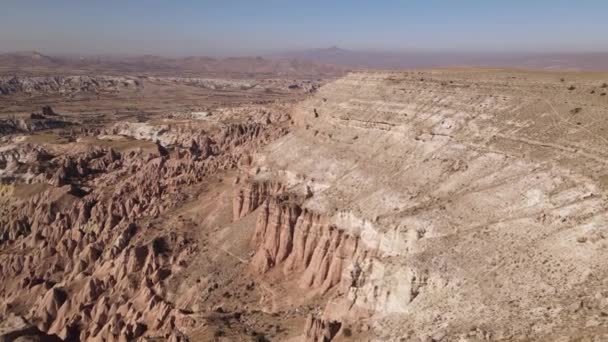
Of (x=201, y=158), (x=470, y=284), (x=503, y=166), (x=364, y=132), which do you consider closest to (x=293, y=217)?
(x=364, y=132)

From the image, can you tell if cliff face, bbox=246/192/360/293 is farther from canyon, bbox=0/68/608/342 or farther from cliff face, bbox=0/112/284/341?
cliff face, bbox=0/112/284/341

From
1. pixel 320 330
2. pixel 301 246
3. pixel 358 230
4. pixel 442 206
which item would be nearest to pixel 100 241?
pixel 301 246

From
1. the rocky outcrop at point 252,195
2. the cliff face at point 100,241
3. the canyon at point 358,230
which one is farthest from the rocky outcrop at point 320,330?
the rocky outcrop at point 252,195

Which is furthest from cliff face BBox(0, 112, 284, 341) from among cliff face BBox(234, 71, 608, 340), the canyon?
cliff face BBox(234, 71, 608, 340)

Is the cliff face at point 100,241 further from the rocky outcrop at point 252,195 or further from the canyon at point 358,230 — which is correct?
the rocky outcrop at point 252,195

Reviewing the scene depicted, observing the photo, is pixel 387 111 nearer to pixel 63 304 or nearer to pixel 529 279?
pixel 529 279
